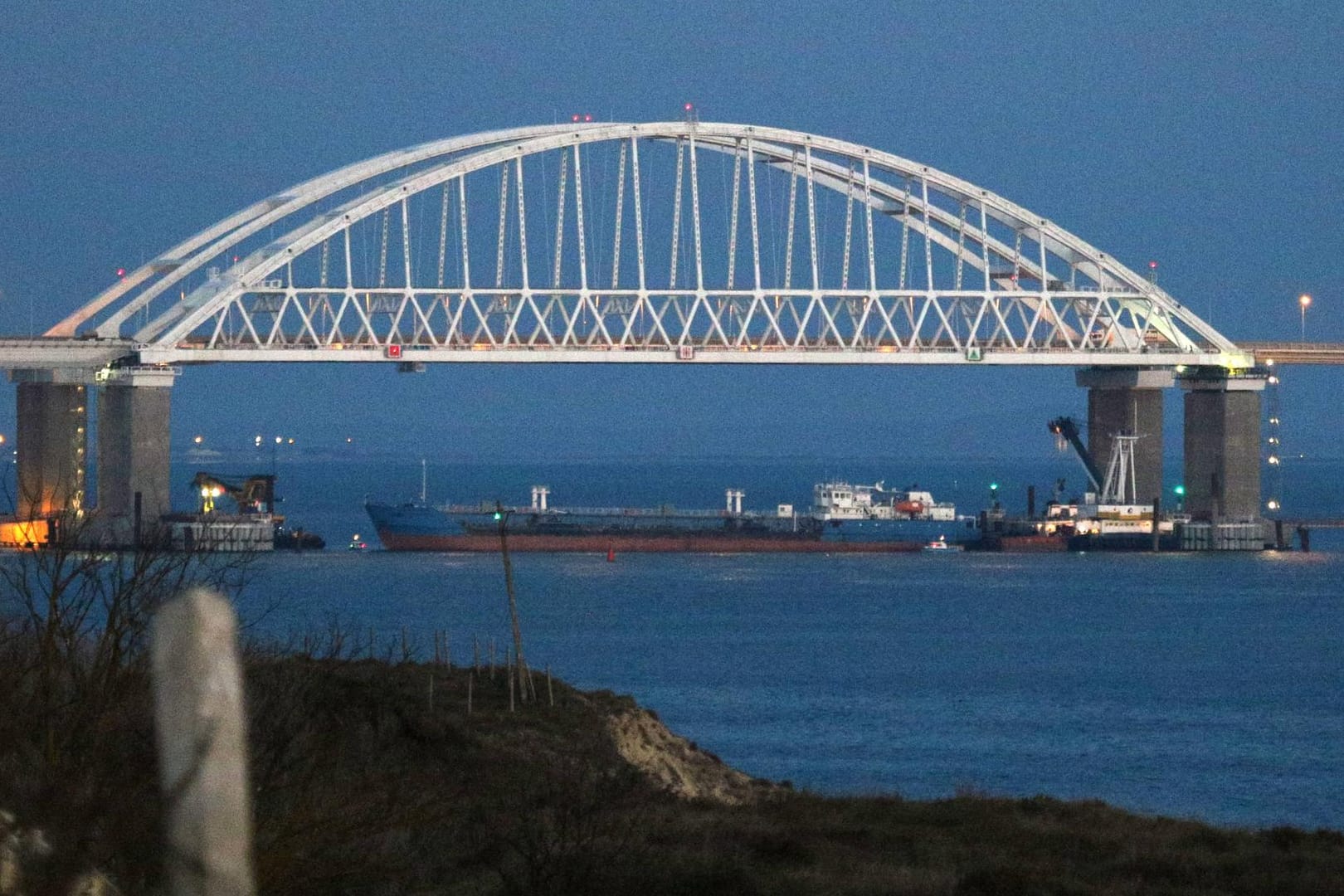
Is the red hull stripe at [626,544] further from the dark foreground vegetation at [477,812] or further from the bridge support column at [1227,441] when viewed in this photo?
the dark foreground vegetation at [477,812]

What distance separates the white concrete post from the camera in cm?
447

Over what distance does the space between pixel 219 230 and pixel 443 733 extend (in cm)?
6754

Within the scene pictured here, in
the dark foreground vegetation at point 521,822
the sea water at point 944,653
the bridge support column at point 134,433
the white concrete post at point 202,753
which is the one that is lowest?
the sea water at point 944,653

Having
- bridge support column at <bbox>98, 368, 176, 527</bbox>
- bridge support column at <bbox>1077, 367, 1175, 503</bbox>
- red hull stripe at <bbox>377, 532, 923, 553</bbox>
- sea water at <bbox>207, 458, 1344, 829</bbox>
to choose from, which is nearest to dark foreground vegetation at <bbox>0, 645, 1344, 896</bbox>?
sea water at <bbox>207, 458, 1344, 829</bbox>

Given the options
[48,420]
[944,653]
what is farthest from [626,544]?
[944,653]

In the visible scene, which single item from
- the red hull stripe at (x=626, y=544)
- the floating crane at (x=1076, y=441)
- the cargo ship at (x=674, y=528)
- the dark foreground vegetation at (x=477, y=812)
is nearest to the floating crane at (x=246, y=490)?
the cargo ship at (x=674, y=528)

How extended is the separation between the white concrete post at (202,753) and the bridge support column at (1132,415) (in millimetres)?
99317

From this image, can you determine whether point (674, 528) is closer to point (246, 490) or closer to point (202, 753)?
point (246, 490)

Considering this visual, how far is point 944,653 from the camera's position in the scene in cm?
6156

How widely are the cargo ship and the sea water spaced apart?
4.19 ft

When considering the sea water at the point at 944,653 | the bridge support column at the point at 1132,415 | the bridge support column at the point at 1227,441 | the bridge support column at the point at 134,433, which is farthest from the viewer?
the bridge support column at the point at 1132,415

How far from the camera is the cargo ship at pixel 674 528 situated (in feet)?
338

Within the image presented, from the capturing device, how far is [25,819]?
17.5 feet

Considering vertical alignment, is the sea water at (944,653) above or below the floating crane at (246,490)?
below
